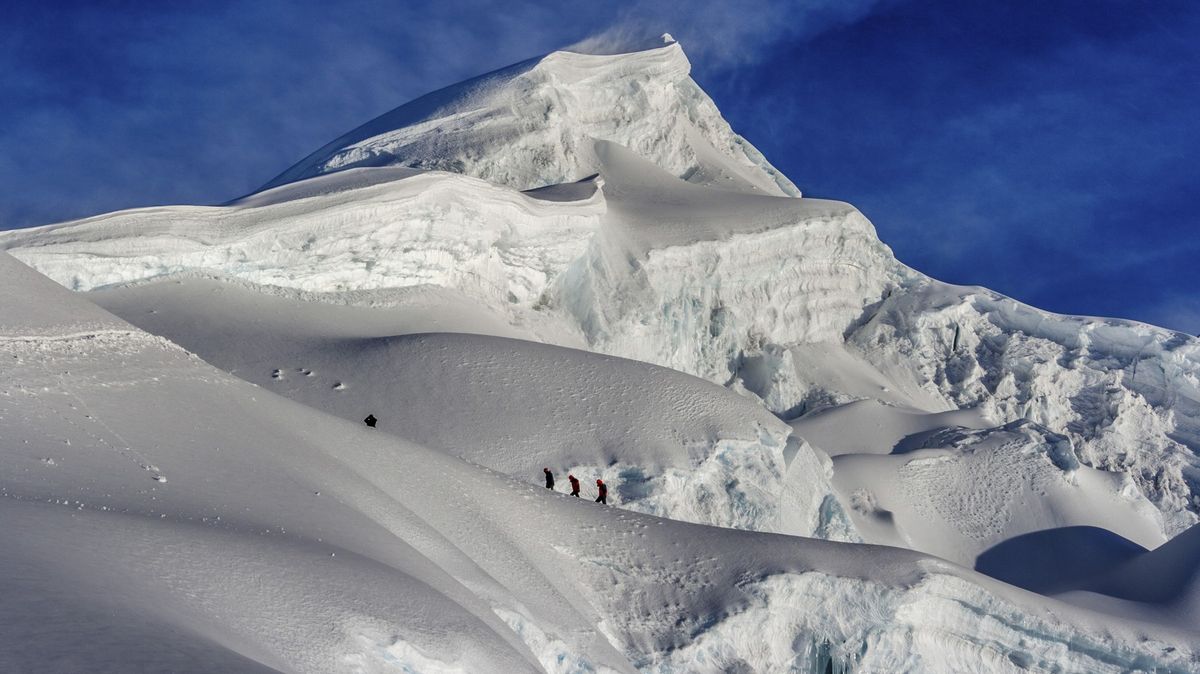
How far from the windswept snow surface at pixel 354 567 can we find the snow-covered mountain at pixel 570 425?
0.17 ft

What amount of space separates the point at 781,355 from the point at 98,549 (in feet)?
104

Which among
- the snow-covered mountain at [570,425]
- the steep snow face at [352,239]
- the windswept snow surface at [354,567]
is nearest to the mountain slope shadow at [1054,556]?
the snow-covered mountain at [570,425]

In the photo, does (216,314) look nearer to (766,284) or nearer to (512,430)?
(512,430)

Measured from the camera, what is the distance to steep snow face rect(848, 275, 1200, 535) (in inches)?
1747

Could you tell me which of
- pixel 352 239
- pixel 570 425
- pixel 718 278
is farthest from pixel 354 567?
pixel 718 278

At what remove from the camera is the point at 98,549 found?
10602 millimetres

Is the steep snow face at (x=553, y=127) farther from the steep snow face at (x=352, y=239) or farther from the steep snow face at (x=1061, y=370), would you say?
the steep snow face at (x=1061, y=370)

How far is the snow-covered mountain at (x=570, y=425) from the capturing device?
12.5 m

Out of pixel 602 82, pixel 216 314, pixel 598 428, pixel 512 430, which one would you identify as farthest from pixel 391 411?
pixel 602 82

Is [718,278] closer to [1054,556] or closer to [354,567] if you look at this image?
[1054,556]

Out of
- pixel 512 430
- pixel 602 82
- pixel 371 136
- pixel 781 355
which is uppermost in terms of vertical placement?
pixel 602 82

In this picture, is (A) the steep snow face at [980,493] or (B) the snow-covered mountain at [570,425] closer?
(B) the snow-covered mountain at [570,425]

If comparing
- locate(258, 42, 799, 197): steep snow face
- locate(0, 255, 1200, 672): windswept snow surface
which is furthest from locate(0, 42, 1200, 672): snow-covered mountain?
locate(258, 42, 799, 197): steep snow face

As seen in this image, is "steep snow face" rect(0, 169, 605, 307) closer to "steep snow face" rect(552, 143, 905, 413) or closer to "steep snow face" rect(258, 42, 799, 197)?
"steep snow face" rect(552, 143, 905, 413)
